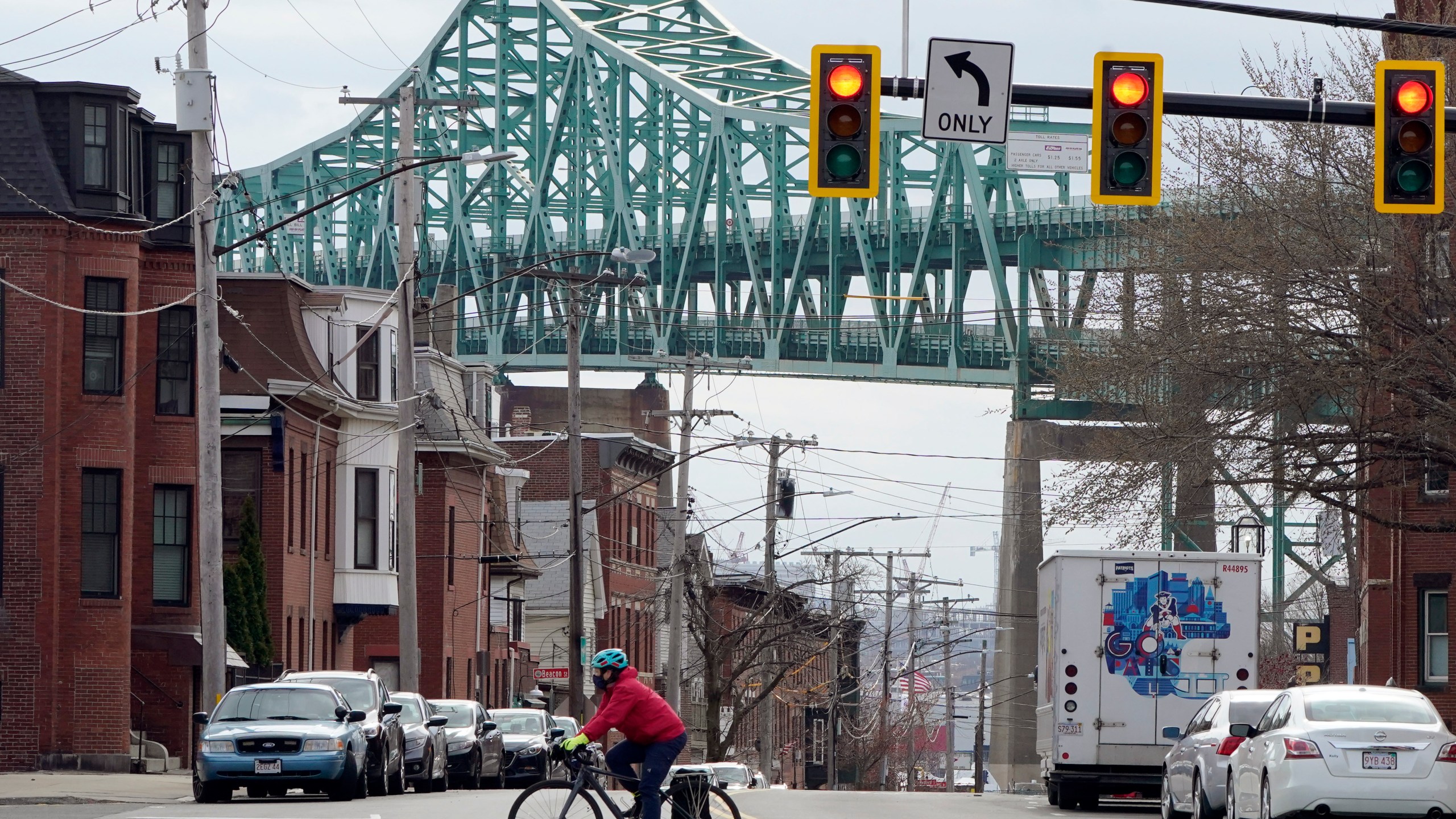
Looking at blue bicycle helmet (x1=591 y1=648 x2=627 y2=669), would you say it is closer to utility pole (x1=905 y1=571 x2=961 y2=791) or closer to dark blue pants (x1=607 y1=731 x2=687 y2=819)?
dark blue pants (x1=607 y1=731 x2=687 y2=819)

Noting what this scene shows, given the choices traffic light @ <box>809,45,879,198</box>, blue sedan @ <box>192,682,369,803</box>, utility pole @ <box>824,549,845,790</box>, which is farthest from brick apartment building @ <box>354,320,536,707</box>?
traffic light @ <box>809,45,879,198</box>

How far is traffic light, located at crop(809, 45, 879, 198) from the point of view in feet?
51.8

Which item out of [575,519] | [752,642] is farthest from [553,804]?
[752,642]

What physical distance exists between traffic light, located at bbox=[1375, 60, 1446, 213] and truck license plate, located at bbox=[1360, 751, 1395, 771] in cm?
430

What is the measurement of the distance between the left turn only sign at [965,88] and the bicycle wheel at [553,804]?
5304 mm

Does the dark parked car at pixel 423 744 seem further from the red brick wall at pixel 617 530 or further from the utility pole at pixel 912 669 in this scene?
the utility pole at pixel 912 669

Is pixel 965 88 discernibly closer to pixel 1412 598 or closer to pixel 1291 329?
pixel 1291 329

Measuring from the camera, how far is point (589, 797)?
14.7 metres

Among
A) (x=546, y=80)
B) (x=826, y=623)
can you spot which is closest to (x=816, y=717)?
(x=826, y=623)

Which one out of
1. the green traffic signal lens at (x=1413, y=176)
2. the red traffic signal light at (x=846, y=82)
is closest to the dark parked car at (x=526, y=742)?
the red traffic signal light at (x=846, y=82)

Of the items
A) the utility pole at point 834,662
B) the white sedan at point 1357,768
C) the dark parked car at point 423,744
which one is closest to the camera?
the white sedan at point 1357,768

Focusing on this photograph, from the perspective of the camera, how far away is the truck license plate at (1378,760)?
17.1 metres

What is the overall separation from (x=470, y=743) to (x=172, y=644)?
25.5ft

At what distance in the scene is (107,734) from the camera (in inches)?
1357
